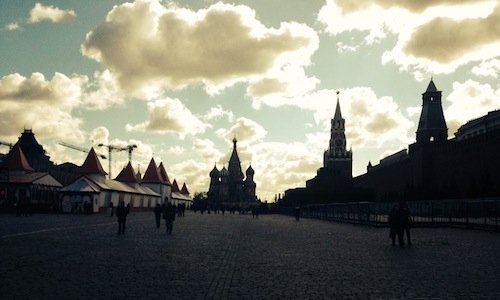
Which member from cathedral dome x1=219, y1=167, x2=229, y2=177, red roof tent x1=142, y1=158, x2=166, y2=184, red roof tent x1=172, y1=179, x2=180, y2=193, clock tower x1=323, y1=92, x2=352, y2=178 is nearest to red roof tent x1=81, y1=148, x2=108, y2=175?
red roof tent x1=142, y1=158, x2=166, y2=184

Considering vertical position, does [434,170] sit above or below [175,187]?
above

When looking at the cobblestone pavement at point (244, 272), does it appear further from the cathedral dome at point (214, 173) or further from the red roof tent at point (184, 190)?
the cathedral dome at point (214, 173)

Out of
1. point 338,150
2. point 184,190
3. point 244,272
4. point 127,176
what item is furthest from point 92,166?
point 338,150

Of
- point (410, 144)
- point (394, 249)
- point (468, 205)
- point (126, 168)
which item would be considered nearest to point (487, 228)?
point (468, 205)

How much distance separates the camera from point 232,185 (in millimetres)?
157750

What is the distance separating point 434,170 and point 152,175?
4574cm

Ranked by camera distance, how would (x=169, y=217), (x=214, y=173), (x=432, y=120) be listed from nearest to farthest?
(x=169, y=217) < (x=432, y=120) < (x=214, y=173)

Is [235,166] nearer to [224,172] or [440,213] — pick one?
[224,172]

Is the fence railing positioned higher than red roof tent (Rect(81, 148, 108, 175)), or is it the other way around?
red roof tent (Rect(81, 148, 108, 175))

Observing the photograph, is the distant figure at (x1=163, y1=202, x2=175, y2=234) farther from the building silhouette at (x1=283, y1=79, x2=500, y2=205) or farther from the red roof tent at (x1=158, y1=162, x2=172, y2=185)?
the red roof tent at (x1=158, y1=162, x2=172, y2=185)

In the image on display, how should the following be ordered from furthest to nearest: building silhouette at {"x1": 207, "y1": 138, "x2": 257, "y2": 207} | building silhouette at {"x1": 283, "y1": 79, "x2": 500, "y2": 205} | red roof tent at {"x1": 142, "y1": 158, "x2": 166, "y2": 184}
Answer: building silhouette at {"x1": 207, "y1": 138, "x2": 257, "y2": 207} → red roof tent at {"x1": 142, "y1": 158, "x2": 166, "y2": 184} → building silhouette at {"x1": 283, "y1": 79, "x2": 500, "y2": 205}

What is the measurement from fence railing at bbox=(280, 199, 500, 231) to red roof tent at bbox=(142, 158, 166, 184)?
60.8 meters

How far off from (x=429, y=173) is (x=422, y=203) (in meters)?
46.5

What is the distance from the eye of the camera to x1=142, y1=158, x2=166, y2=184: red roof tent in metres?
96.9
